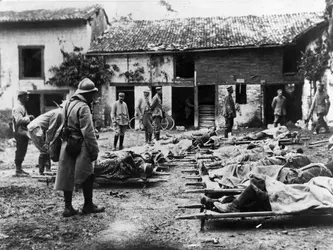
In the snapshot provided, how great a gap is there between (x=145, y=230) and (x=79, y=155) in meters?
1.28

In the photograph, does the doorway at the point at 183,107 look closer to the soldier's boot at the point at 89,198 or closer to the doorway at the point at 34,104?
the doorway at the point at 34,104

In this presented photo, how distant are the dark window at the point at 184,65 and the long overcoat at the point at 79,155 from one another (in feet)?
50.6

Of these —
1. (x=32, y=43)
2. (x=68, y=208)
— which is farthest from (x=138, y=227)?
(x=32, y=43)

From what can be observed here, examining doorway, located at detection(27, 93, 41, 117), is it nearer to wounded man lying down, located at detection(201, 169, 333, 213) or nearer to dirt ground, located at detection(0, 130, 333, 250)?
dirt ground, located at detection(0, 130, 333, 250)

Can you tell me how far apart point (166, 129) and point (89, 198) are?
14.6 meters

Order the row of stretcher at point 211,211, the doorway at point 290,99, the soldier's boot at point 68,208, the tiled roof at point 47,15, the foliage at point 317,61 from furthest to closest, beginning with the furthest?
the tiled roof at point 47,15, the doorway at point 290,99, the foliage at point 317,61, the soldier's boot at point 68,208, the row of stretcher at point 211,211

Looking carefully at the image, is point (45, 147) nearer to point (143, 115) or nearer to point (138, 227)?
point (138, 227)

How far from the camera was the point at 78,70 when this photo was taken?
65.7 ft

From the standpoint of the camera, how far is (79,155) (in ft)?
16.2

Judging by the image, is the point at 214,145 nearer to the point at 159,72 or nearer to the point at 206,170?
the point at 206,170

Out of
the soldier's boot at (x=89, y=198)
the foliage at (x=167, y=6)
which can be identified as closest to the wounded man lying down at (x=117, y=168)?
the soldier's boot at (x=89, y=198)

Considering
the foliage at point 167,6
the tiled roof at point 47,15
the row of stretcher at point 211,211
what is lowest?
the row of stretcher at point 211,211

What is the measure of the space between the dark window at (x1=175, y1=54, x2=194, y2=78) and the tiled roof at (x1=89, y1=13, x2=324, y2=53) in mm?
686

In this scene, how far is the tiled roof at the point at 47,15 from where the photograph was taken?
19734 millimetres
